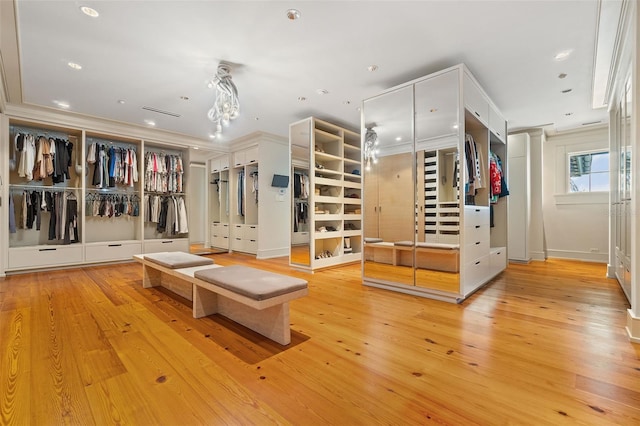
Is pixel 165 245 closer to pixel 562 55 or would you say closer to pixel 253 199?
pixel 253 199

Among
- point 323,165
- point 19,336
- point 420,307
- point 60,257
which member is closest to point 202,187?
point 60,257

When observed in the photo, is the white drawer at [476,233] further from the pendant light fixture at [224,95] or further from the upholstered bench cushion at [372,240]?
the pendant light fixture at [224,95]

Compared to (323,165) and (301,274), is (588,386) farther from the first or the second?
(323,165)

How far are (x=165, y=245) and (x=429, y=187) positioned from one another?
16.5ft

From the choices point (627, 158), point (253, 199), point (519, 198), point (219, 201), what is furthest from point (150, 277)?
point (519, 198)

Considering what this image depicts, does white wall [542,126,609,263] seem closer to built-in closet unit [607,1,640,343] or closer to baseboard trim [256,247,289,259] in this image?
built-in closet unit [607,1,640,343]

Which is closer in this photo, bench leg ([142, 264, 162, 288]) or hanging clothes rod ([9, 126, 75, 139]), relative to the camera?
bench leg ([142, 264, 162, 288])

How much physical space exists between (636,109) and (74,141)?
7374mm

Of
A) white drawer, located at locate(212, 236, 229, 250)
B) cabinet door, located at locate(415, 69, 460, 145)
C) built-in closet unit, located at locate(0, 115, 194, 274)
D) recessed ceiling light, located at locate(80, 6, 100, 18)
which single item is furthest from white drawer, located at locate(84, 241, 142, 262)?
cabinet door, located at locate(415, 69, 460, 145)

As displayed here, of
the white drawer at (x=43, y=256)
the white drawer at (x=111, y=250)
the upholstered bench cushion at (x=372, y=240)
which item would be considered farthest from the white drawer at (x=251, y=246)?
the upholstered bench cushion at (x=372, y=240)

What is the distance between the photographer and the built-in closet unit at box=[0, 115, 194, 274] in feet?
14.2

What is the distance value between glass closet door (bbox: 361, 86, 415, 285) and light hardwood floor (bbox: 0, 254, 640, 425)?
53 cm

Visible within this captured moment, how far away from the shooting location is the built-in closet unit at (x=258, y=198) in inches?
229

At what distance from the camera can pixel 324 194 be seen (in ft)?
15.2
